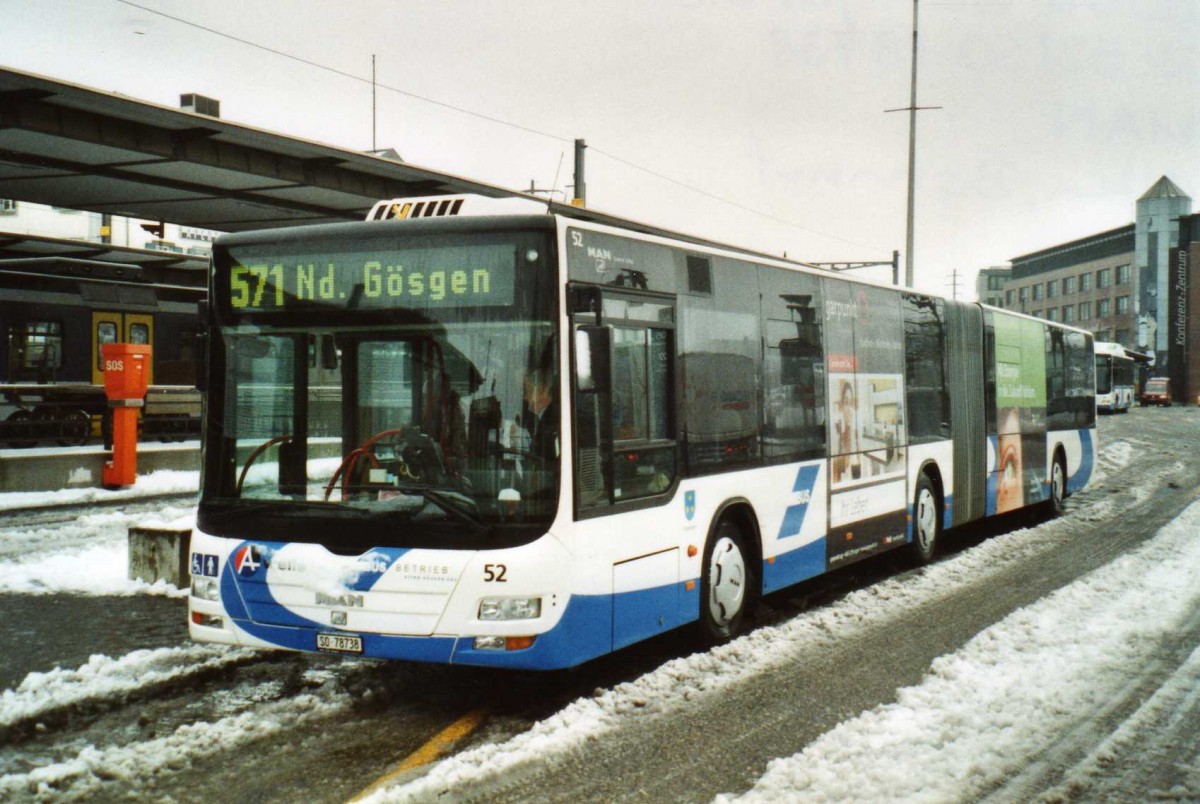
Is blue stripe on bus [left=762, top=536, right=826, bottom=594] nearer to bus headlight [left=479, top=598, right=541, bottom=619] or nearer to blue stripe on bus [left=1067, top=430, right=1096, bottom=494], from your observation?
bus headlight [left=479, top=598, right=541, bottom=619]

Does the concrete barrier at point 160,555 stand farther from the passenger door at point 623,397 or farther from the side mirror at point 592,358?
the side mirror at point 592,358

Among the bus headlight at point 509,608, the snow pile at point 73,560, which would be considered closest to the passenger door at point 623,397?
the bus headlight at point 509,608

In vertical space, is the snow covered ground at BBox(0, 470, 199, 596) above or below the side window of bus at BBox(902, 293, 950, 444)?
below

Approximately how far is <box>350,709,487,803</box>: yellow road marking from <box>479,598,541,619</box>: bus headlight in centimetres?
60

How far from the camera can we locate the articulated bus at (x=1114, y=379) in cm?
5353

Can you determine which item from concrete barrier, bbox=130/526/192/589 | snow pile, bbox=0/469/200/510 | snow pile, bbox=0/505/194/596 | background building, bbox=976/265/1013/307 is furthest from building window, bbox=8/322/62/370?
background building, bbox=976/265/1013/307

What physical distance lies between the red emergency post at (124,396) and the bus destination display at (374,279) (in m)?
11.2

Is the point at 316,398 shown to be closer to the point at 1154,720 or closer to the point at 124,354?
the point at 1154,720

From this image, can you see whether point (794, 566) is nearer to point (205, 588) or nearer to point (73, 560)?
point (205, 588)

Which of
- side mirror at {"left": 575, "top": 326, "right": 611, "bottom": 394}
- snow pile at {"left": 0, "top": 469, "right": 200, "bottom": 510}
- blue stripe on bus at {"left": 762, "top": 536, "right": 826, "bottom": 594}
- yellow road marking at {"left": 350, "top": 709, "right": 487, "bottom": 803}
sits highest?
side mirror at {"left": 575, "top": 326, "right": 611, "bottom": 394}

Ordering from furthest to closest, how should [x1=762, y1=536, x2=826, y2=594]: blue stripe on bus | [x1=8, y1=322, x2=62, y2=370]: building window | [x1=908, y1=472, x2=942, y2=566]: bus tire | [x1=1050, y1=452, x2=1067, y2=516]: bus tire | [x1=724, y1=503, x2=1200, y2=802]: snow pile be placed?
1. [x1=8, y1=322, x2=62, y2=370]: building window
2. [x1=1050, y1=452, x2=1067, y2=516]: bus tire
3. [x1=908, y1=472, x2=942, y2=566]: bus tire
4. [x1=762, y1=536, x2=826, y2=594]: blue stripe on bus
5. [x1=724, y1=503, x2=1200, y2=802]: snow pile

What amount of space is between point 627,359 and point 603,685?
1918mm

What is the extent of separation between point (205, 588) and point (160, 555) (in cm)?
357

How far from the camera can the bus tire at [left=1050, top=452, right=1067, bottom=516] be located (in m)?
16.3
